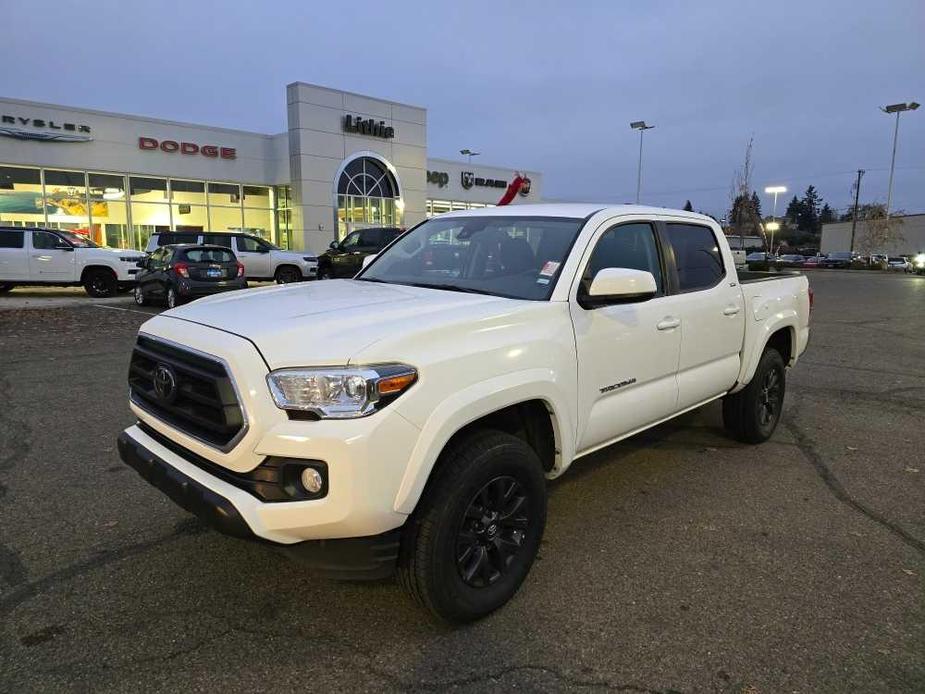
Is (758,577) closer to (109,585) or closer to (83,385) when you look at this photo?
(109,585)

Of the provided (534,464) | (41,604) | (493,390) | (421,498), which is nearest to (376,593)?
(421,498)

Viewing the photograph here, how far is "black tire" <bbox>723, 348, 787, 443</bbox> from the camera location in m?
4.97

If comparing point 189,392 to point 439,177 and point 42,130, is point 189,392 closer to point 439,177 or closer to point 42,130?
point 42,130

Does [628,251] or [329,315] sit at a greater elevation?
[628,251]

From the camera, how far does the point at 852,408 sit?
6.39 metres

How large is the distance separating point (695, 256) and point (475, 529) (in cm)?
270

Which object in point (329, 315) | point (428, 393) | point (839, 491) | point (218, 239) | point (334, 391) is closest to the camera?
point (334, 391)

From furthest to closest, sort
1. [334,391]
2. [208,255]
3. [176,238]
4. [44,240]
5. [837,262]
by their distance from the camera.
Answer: [837,262] → [176,238] → [44,240] → [208,255] → [334,391]


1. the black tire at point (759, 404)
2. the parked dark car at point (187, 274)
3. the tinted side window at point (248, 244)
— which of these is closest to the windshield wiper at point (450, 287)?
the black tire at point (759, 404)

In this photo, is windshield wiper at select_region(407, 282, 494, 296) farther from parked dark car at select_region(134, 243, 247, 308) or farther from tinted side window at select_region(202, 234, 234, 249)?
tinted side window at select_region(202, 234, 234, 249)

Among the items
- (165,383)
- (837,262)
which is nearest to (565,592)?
(165,383)

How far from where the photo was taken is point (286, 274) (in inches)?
810

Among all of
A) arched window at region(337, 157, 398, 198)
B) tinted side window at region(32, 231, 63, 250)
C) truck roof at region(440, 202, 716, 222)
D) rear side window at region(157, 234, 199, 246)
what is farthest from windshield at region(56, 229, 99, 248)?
truck roof at region(440, 202, 716, 222)

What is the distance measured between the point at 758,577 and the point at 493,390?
1.72m
